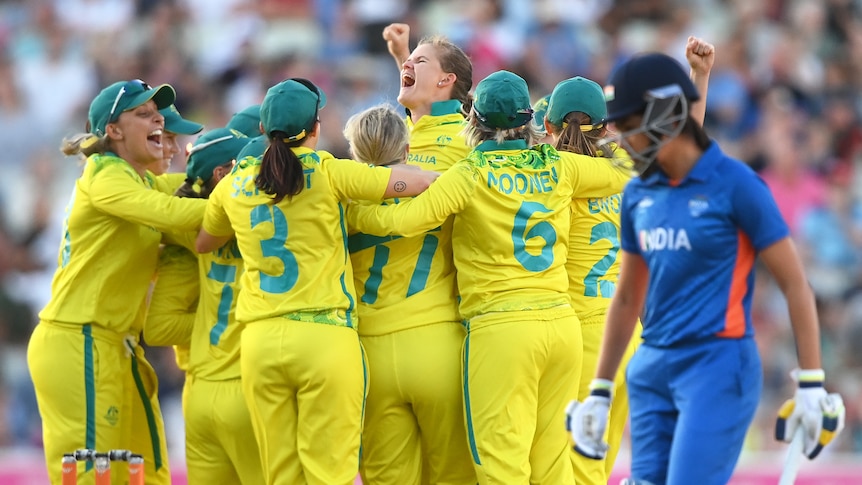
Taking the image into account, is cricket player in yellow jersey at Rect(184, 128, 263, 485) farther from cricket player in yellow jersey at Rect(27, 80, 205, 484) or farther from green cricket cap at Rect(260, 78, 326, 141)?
green cricket cap at Rect(260, 78, 326, 141)

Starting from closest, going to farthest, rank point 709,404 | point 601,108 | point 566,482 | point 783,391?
1. point 709,404
2. point 566,482
3. point 601,108
4. point 783,391

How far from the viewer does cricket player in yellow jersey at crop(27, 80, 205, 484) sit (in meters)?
6.50

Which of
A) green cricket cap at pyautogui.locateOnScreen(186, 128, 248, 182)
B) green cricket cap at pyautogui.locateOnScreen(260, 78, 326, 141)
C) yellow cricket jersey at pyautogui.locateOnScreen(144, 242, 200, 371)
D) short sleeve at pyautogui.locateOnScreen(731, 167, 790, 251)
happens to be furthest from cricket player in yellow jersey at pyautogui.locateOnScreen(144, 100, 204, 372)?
short sleeve at pyautogui.locateOnScreen(731, 167, 790, 251)

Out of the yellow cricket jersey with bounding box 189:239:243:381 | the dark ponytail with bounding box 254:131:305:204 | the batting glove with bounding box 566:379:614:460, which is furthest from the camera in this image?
the yellow cricket jersey with bounding box 189:239:243:381

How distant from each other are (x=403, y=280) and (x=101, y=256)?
160 centimetres

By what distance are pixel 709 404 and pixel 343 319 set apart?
1.99 meters

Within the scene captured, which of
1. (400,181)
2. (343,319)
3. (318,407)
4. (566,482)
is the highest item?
(400,181)

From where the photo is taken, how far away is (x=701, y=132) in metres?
4.71

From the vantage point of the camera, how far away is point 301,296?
19.2 ft

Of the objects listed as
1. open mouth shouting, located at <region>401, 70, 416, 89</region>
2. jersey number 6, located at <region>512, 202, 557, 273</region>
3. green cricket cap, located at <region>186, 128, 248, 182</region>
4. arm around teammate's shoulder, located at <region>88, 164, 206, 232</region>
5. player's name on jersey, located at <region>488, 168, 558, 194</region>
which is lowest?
jersey number 6, located at <region>512, 202, 557, 273</region>

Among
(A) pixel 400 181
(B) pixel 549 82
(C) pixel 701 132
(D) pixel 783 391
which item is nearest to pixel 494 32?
(B) pixel 549 82

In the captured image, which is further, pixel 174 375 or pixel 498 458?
pixel 174 375

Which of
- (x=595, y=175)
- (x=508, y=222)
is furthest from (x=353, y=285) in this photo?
(x=595, y=175)

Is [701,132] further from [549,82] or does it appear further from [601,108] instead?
[549,82]
